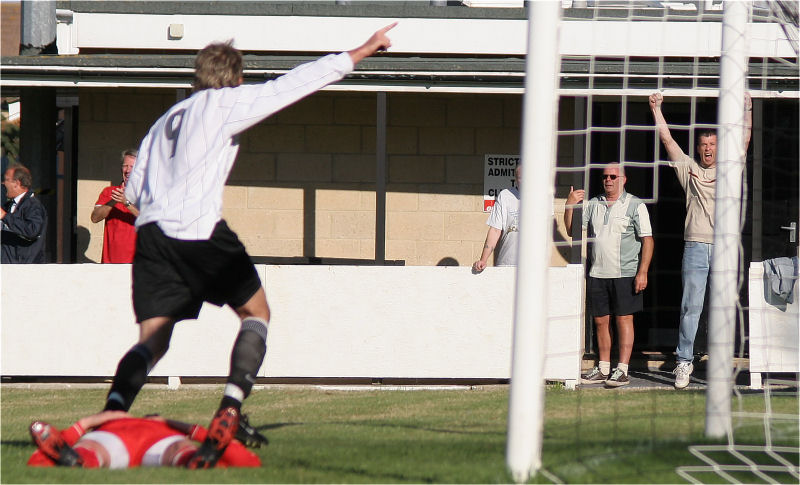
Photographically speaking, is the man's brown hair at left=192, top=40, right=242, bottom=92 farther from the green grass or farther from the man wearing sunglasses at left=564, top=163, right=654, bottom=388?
the man wearing sunglasses at left=564, top=163, right=654, bottom=388

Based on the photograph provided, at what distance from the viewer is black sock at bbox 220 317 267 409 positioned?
470cm

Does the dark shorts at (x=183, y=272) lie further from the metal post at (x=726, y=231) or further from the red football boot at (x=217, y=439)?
the metal post at (x=726, y=231)

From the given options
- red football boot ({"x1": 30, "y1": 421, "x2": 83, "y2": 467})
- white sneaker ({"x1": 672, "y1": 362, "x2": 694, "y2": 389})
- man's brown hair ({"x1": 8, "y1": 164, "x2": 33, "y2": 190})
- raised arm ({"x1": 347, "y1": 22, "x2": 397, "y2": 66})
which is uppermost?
raised arm ({"x1": 347, "y1": 22, "x2": 397, "y2": 66})

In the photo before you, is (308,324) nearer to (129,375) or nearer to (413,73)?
(413,73)

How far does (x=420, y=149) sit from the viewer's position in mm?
12055

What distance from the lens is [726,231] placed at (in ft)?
18.3

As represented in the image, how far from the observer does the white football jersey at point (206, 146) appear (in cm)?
480

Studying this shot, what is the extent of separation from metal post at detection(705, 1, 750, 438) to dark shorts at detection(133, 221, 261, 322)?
2456 millimetres

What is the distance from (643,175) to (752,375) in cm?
367

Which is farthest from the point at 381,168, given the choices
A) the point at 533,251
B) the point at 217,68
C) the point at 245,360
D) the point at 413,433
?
the point at 533,251

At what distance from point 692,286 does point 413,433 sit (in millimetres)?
4011

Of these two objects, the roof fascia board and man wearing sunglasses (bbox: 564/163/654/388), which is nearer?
man wearing sunglasses (bbox: 564/163/654/388)

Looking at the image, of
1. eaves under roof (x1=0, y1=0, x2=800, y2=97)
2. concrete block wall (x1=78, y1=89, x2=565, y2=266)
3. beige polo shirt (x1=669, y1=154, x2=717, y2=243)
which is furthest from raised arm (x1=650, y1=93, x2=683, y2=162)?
concrete block wall (x1=78, y1=89, x2=565, y2=266)

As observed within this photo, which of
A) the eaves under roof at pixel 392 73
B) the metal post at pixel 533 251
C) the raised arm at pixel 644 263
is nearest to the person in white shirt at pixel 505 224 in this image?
the eaves under roof at pixel 392 73
